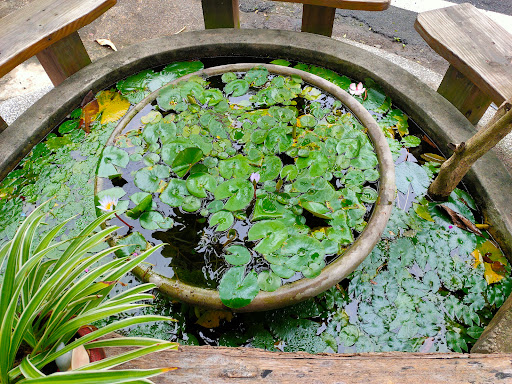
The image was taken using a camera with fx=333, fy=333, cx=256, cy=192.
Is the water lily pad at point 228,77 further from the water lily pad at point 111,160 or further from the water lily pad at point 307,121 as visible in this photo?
the water lily pad at point 111,160

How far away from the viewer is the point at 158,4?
3.35 m

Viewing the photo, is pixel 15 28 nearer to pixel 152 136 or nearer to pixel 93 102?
pixel 93 102

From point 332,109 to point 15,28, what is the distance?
174 centimetres

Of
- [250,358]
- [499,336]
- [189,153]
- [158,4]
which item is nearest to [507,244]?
[499,336]

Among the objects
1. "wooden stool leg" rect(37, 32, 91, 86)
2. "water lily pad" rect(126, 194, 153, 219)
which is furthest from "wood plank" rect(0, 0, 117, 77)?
"water lily pad" rect(126, 194, 153, 219)

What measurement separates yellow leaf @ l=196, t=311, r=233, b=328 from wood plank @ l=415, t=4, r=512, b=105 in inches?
60.8

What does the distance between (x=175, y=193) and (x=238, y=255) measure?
0.39 m

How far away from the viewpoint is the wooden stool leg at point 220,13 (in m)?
2.18

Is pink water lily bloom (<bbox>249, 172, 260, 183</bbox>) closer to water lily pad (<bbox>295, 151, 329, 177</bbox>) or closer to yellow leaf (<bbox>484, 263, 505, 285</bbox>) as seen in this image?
water lily pad (<bbox>295, 151, 329, 177</bbox>)

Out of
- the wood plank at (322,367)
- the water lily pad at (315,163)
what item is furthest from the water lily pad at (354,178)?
the wood plank at (322,367)

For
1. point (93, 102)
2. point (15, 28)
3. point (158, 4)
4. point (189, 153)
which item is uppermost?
point (15, 28)

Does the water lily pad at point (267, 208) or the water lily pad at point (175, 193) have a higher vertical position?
the water lily pad at point (175, 193)

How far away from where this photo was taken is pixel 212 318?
4.57 ft

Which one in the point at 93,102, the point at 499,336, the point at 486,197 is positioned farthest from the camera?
the point at 93,102
